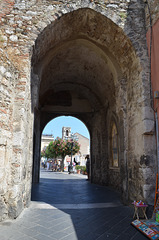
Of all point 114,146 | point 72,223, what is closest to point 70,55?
point 114,146

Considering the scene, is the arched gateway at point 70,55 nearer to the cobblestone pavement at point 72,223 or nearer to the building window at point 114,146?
the cobblestone pavement at point 72,223

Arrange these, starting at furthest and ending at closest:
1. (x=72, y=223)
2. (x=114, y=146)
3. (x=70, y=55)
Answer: (x=114, y=146), (x=70, y=55), (x=72, y=223)

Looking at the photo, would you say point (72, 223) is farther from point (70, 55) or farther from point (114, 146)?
point (70, 55)

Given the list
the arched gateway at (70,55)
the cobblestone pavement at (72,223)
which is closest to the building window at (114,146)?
the arched gateway at (70,55)

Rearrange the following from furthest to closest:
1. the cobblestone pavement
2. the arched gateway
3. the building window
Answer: the building window
the arched gateway
the cobblestone pavement

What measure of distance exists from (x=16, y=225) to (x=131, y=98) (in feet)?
11.9

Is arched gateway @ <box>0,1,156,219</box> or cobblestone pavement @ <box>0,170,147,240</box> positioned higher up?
arched gateway @ <box>0,1,156,219</box>

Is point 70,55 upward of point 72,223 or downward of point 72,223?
upward

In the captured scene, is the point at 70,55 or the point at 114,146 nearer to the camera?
the point at 70,55

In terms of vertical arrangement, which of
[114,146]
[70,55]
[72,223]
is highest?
[70,55]

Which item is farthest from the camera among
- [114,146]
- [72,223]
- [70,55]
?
[114,146]

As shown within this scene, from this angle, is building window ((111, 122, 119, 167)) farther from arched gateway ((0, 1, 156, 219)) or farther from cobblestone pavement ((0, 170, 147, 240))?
cobblestone pavement ((0, 170, 147, 240))

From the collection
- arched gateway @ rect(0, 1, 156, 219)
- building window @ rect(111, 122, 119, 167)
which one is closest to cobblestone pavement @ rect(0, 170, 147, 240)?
arched gateway @ rect(0, 1, 156, 219)

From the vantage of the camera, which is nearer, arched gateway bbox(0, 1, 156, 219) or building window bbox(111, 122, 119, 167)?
arched gateway bbox(0, 1, 156, 219)
